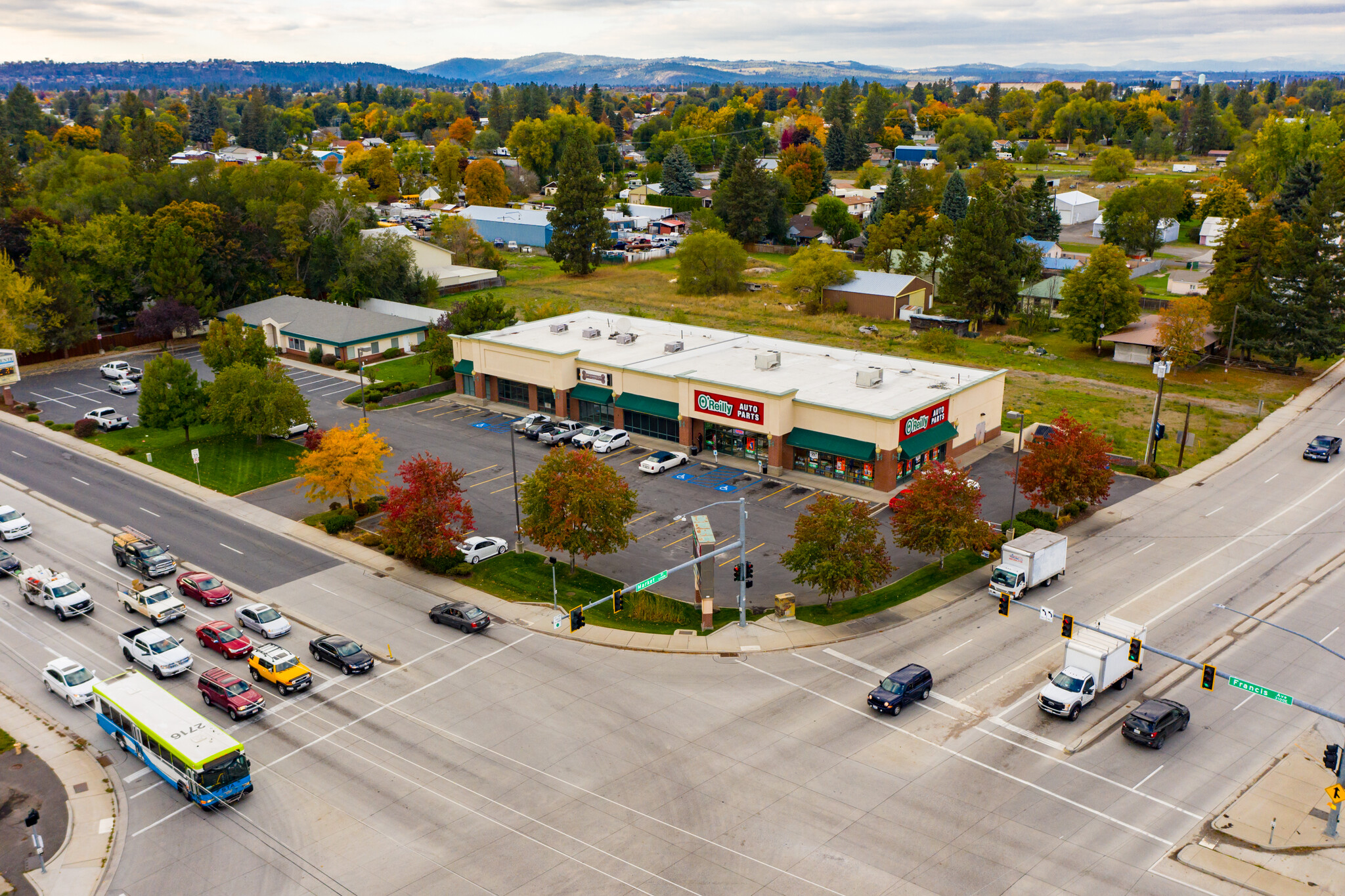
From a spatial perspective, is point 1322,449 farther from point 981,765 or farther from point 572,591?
point 572,591

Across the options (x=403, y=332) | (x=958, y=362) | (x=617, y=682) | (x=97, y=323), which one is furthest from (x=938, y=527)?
(x=97, y=323)

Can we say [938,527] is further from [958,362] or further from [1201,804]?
[958,362]

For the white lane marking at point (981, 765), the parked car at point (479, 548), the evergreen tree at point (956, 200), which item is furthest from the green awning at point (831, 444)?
the evergreen tree at point (956, 200)

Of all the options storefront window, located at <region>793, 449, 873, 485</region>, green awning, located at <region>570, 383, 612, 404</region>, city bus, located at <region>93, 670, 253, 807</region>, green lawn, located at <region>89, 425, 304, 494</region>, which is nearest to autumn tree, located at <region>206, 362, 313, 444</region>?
green lawn, located at <region>89, 425, 304, 494</region>

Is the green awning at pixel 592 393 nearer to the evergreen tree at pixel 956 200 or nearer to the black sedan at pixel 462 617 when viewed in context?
the black sedan at pixel 462 617

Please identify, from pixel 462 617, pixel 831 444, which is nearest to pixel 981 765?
pixel 462 617

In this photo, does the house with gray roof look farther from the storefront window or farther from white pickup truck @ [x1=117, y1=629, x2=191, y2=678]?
white pickup truck @ [x1=117, y1=629, x2=191, y2=678]

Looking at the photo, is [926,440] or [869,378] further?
[869,378]
